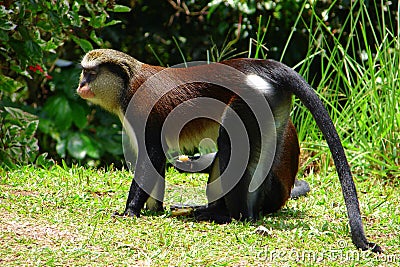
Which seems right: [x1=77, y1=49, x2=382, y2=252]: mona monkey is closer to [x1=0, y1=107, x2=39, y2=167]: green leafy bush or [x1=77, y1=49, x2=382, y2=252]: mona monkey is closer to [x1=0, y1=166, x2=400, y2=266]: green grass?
[x1=0, y1=166, x2=400, y2=266]: green grass

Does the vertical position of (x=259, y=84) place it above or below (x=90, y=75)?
above

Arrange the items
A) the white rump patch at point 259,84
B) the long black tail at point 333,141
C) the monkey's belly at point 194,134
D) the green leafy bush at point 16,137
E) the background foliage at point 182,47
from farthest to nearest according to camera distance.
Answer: the background foliage at point 182,47, the green leafy bush at point 16,137, the monkey's belly at point 194,134, the white rump patch at point 259,84, the long black tail at point 333,141

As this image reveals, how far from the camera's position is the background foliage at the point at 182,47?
5828 millimetres

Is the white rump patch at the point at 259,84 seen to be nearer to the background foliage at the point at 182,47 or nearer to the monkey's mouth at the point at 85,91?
the monkey's mouth at the point at 85,91

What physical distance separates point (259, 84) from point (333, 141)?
62 centimetres

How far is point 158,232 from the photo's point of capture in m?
3.89

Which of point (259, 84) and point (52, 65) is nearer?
point (259, 84)

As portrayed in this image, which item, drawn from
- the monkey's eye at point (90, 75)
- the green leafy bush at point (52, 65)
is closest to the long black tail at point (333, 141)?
the monkey's eye at point (90, 75)

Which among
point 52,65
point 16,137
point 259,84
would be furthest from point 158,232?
point 52,65

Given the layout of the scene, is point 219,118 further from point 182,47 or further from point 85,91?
point 182,47

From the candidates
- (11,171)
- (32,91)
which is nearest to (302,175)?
(11,171)

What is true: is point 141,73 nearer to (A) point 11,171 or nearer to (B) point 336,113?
(A) point 11,171

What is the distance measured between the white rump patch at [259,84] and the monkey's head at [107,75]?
Result: 2.77 feet

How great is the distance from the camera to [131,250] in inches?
139
